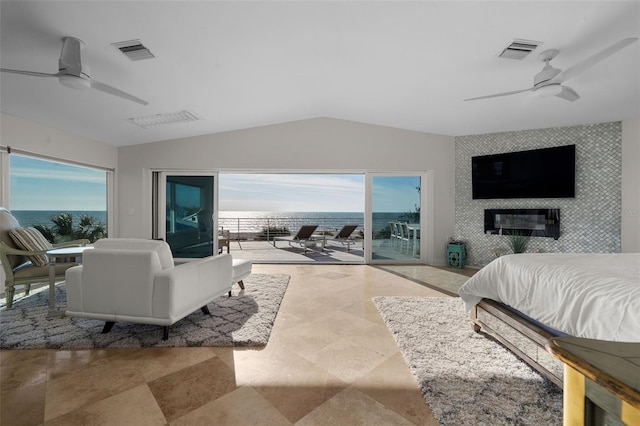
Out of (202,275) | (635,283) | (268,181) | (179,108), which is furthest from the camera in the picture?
(268,181)

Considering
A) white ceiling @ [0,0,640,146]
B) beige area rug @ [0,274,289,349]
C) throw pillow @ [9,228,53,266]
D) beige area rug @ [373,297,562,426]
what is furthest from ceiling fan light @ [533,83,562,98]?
throw pillow @ [9,228,53,266]

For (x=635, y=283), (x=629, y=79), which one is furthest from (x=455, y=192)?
(x=635, y=283)

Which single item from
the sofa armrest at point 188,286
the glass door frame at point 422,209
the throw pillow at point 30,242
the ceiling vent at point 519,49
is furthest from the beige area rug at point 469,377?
the throw pillow at point 30,242

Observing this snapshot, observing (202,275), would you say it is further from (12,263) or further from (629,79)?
(629,79)

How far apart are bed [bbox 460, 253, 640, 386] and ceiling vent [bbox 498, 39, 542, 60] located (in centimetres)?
192

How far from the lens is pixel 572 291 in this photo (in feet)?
5.05

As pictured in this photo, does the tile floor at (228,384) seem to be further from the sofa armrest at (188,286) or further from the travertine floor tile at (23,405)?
the sofa armrest at (188,286)

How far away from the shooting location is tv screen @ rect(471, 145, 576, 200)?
4301 mm

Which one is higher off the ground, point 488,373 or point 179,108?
point 179,108

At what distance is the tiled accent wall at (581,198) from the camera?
4035 mm

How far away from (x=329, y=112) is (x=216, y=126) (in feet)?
6.78

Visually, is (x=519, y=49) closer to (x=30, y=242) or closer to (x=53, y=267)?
(x=53, y=267)

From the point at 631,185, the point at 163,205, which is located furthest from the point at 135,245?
the point at 631,185

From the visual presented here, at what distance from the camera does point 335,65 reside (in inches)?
129
